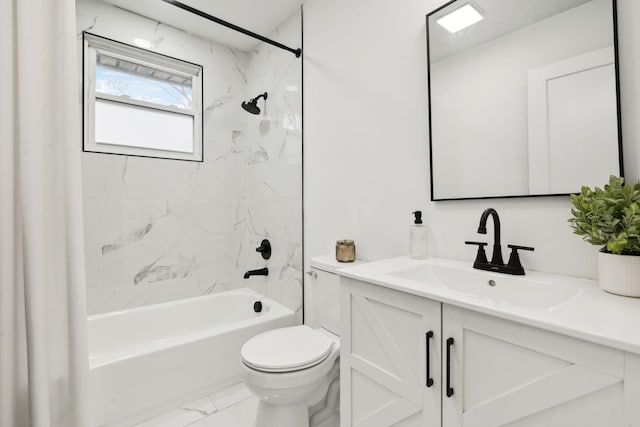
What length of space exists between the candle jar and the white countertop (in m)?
0.64

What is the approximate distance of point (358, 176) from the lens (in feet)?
5.70

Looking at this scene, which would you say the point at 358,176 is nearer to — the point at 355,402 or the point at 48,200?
the point at 355,402

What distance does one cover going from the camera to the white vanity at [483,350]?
0.58 m

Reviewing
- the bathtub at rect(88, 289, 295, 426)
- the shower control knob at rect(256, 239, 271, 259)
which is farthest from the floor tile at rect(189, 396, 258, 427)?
the shower control knob at rect(256, 239, 271, 259)

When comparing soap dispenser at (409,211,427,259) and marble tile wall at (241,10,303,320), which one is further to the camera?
marble tile wall at (241,10,303,320)

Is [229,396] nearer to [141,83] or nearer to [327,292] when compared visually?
[327,292]

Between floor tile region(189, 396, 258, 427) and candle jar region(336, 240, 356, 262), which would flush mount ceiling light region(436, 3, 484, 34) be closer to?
candle jar region(336, 240, 356, 262)

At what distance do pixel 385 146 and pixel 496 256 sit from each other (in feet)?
2.50

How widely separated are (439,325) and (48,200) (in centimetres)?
117

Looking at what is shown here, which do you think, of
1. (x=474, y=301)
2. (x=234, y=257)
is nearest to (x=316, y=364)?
(x=474, y=301)

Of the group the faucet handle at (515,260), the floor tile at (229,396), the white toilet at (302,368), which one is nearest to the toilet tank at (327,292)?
the white toilet at (302,368)

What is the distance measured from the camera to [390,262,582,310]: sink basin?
2.97 feet

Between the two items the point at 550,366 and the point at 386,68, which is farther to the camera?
the point at 386,68

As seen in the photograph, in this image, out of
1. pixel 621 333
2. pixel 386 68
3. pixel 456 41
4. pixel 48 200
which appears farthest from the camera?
pixel 386 68
